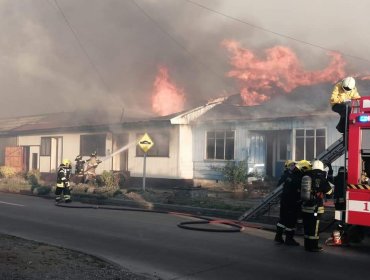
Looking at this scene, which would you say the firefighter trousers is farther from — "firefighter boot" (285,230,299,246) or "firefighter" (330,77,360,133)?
"firefighter" (330,77,360,133)

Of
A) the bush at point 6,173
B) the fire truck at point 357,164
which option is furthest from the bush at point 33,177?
the fire truck at point 357,164

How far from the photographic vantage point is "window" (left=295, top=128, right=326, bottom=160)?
1691 cm

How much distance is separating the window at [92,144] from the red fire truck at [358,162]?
19.1 meters

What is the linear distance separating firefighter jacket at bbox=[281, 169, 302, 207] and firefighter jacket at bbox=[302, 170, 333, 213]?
452mm

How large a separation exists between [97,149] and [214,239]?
58.0ft

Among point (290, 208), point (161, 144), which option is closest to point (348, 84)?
point (290, 208)

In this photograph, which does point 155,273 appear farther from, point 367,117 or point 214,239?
A: point 367,117

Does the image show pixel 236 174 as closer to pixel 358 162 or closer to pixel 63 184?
pixel 63 184

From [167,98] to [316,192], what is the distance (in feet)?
56.9

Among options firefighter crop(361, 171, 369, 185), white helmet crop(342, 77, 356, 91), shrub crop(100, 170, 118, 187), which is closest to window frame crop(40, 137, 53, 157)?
shrub crop(100, 170, 118, 187)

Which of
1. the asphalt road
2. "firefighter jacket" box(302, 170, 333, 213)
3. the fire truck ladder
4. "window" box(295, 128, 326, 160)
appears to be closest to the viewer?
the asphalt road

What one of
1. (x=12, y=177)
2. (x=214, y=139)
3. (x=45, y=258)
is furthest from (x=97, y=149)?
(x=45, y=258)

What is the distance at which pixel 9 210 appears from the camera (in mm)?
12703

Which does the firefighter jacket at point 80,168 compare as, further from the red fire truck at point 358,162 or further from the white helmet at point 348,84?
the red fire truck at point 358,162
